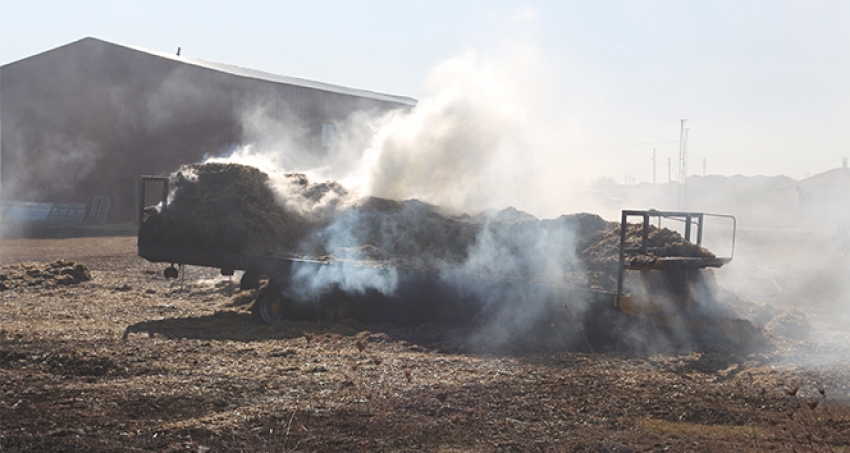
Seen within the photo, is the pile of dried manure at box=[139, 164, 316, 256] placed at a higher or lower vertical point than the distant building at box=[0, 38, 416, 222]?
lower

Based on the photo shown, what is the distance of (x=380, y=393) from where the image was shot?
22.2 feet

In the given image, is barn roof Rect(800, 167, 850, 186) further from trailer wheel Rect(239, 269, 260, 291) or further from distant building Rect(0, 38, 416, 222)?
trailer wheel Rect(239, 269, 260, 291)

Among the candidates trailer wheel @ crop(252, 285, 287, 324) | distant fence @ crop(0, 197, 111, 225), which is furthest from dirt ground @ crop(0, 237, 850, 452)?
distant fence @ crop(0, 197, 111, 225)

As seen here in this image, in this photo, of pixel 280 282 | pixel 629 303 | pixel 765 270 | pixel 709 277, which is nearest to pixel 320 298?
pixel 280 282

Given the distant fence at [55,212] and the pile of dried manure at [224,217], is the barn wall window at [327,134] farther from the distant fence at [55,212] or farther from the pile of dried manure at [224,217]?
the pile of dried manure at [224,217]

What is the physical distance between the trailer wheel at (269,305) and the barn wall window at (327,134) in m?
24.6

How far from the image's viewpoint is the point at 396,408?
6266mm

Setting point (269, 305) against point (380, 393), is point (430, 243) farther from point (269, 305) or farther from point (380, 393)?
point (380, 393)

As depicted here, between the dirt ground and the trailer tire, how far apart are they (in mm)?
561

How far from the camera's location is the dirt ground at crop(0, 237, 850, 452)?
5480 millimetres

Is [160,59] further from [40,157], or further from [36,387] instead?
[36,387]

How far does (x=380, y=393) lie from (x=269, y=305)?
4.89m

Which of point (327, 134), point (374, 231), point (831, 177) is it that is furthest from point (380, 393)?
point (831, 177)

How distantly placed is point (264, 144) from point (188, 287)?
18.3 metres
